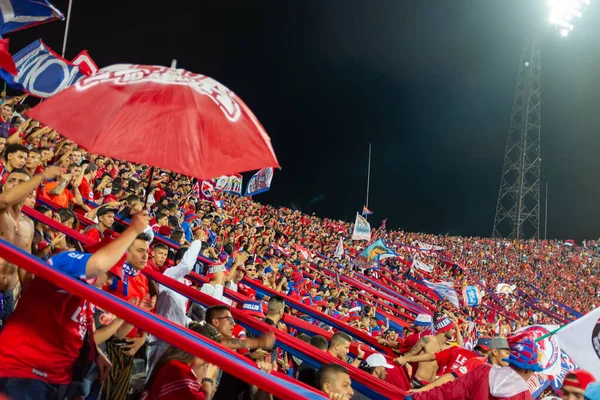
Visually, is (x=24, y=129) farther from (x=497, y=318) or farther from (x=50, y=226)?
(x=497, y=318)

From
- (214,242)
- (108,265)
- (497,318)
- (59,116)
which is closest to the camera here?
(108,265)

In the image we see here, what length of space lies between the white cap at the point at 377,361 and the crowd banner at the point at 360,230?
1551cm

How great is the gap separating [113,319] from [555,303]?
124ft

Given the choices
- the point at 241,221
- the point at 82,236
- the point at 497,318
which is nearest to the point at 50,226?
the point at 82,236

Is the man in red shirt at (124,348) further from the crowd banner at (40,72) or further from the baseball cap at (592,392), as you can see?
the crowd banner at (40,72)

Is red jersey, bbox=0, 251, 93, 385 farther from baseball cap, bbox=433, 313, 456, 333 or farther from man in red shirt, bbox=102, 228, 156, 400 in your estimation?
baseball cap, bbox=433, 313, 456, 333

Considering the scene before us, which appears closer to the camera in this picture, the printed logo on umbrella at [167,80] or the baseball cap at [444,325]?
the printed logo on umbrella at [167,80]

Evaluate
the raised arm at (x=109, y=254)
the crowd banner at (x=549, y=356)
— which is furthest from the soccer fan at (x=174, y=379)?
the crowd banner at (x=549, y=356)

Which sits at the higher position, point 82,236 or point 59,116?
point 59,116

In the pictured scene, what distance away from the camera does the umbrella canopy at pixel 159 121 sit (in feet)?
10.00

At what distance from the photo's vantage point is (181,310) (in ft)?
16.3

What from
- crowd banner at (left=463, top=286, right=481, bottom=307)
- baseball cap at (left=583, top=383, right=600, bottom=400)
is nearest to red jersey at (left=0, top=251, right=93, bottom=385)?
baseball cap at (left=583, top=383, right=600, bottom=400)

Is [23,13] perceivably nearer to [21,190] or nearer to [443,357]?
[21,190]

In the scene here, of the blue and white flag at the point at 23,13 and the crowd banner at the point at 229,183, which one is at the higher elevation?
the blue and white flag at the point at 23,13
